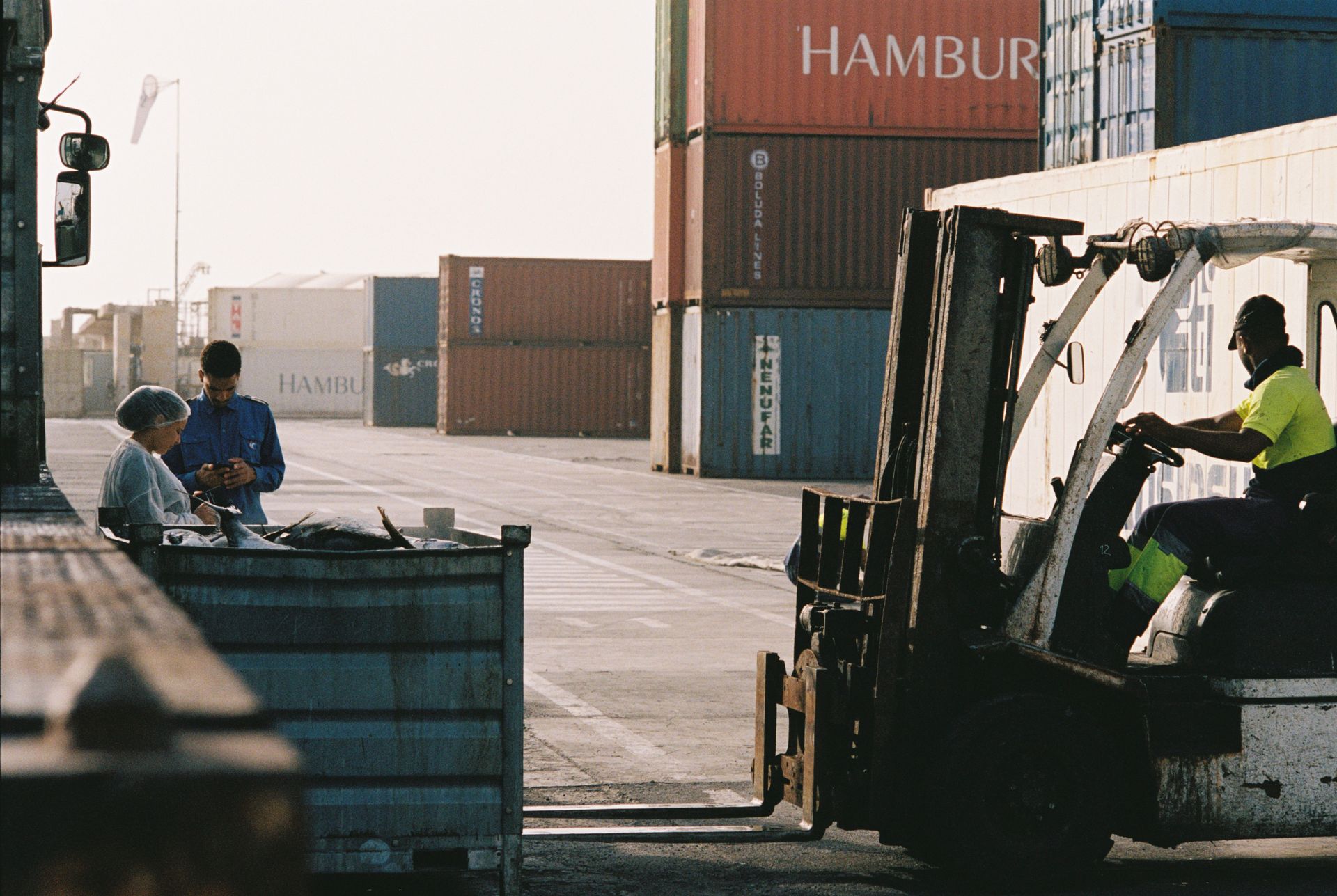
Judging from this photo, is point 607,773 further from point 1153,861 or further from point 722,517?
point 722,517

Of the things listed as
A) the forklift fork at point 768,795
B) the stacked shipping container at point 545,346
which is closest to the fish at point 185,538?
the forklift fork at point 768,795

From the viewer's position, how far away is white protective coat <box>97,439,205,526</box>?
21.1 feet

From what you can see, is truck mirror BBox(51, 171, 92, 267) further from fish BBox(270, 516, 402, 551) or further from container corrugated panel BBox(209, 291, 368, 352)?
container corrugated panel BBox(209, 291, 368, 352)

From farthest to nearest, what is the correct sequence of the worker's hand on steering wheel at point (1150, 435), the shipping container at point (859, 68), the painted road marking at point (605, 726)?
the shipping container at point (859, 68), the painted road marking at point (605, 726), the worker's hand on steering wheel at point (1150, 435)

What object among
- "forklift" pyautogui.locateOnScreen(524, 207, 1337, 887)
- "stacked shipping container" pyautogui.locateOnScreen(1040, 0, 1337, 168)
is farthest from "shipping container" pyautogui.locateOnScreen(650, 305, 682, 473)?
"forklift" pyautogui.locateOnScreen(524, 207, 1337, 887)

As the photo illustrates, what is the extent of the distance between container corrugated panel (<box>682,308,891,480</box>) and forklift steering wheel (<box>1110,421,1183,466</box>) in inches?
1045

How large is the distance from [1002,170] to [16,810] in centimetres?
3290

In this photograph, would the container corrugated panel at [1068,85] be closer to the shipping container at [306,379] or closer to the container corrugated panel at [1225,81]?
the container corrugated panel at [1225,81]

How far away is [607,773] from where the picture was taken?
25.3ft

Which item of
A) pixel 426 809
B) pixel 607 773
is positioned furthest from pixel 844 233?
pixel 426 809

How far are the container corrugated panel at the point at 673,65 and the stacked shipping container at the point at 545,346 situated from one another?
2087cm

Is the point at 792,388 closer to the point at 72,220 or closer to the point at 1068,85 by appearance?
the point at 1068,85

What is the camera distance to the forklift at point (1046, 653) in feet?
18.5

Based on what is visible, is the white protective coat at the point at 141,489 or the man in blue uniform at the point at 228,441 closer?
the white protective coat at the point at 141,489
